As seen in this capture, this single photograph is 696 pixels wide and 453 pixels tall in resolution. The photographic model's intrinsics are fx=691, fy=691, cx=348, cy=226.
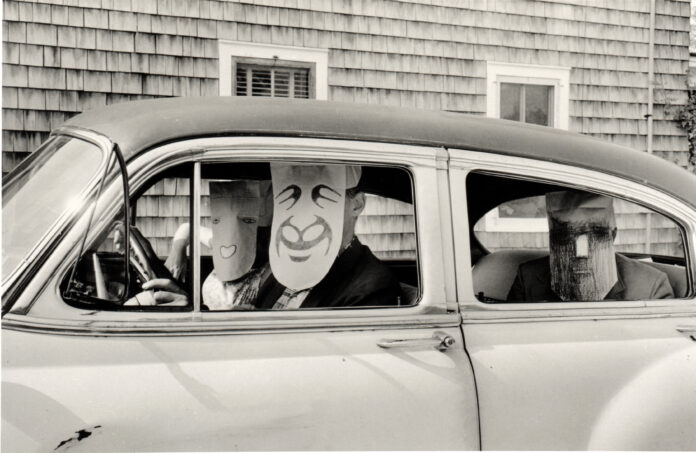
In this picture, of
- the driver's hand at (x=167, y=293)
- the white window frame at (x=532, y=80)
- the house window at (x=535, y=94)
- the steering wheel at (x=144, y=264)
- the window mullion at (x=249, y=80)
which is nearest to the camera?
the driver's hand at (x=167, y=293)

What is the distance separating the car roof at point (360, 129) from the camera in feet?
5.95

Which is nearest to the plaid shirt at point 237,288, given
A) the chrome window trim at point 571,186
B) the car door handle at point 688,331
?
the chrome window trim at point 571,186

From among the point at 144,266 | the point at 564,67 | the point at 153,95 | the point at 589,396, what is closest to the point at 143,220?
the point at 153,95

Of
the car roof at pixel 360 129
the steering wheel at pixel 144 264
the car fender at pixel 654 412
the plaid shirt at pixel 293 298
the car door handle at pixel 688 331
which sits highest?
the car roof at pixel 360 129

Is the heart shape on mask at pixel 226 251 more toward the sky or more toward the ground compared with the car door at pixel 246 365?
more toward the sky

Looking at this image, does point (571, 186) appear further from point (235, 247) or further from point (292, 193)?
point (235, 247)

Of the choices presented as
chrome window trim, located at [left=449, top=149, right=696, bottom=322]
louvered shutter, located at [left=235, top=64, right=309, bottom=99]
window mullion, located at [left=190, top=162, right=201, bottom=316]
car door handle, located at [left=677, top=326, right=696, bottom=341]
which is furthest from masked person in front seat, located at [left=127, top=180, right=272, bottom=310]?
louvered shutter, located at [left=235, top=64, right=309, bottom=99]

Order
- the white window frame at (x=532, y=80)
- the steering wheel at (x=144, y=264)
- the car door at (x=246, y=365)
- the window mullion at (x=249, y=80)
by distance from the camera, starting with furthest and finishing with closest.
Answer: the white window frame at (x=532, y=80), the window mullion at (x=249, y=80), the steering wheel at (x=144, y=264), the car door at (x=246, y=365)

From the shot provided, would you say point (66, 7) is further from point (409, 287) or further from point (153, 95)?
point (409, 287)

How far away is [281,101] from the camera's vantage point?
1986 mm

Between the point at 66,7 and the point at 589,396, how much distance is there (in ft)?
21.4

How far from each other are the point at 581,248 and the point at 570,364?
49 centimetres

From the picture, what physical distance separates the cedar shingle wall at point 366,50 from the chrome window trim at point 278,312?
18.4 ft

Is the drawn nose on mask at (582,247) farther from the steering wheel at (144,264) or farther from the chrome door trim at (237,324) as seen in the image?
the steering wheel at (144,264)
